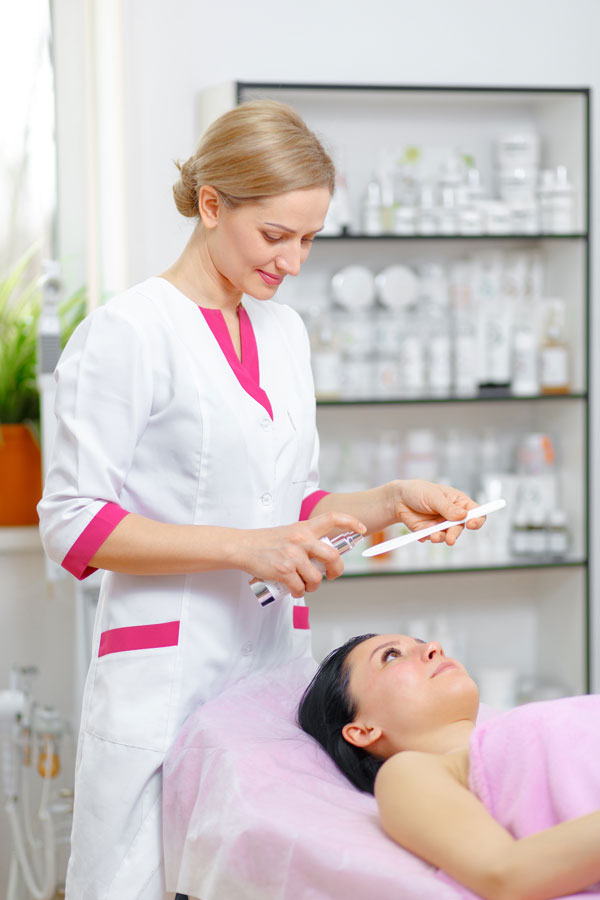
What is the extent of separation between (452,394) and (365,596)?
65cm

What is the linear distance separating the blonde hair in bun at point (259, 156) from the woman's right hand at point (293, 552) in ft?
1.34

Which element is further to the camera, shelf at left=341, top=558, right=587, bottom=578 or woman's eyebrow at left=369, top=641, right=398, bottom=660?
shelf at left=341, top=558, right=587, bottom=578

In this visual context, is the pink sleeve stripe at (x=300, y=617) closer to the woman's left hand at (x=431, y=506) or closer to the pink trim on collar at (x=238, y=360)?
the woman's left hand at (x=431, y=506)

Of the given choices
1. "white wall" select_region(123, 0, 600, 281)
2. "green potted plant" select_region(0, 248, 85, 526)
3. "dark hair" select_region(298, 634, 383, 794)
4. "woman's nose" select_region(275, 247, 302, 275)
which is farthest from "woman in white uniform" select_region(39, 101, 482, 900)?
"green potted plant" select_region(0, 248, 85, 526)

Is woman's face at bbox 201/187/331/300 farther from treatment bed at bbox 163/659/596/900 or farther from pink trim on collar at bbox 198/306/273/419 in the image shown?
treatment bed at bbox 163/659/596/900

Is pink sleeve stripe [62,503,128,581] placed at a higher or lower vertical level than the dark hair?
higher

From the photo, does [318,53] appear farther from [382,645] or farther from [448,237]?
[382,645]

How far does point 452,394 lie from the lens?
2.72 metres

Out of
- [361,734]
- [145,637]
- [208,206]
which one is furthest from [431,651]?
[208,206]

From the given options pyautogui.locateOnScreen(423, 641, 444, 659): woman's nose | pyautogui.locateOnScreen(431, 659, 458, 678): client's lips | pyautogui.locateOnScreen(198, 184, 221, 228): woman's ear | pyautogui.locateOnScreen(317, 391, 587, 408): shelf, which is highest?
pyautogui.locateOnScreen(198, 184, 221, 228): woman's ear

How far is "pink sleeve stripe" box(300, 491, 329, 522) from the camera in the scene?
1504mm

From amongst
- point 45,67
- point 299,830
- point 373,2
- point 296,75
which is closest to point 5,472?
point 45,67

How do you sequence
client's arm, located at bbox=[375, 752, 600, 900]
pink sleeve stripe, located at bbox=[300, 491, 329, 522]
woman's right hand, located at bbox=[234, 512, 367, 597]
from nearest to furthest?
client's arm, located at bbox=[375, 752, 600, 900] → woman's right hand, located at bbox=[234, 512, 367, 597] → pink sleeve stripe, located at bbox=[300, 491, 329, 522]

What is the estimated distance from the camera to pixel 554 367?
9.00 feet
